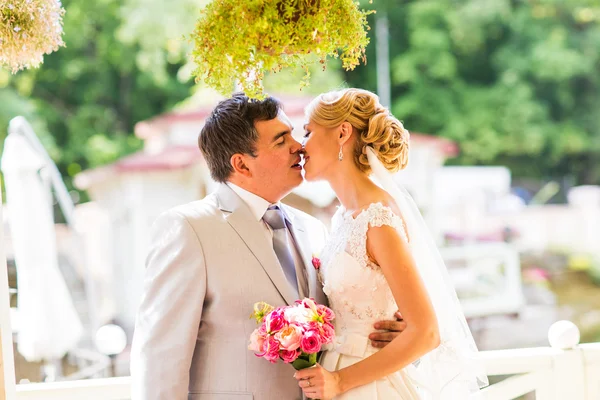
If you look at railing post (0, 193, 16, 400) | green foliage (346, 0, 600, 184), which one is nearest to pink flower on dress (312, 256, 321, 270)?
railing post (0, 193, 16, 400)

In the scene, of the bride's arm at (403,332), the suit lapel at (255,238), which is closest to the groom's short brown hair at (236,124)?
the suit lapel at (255,238)

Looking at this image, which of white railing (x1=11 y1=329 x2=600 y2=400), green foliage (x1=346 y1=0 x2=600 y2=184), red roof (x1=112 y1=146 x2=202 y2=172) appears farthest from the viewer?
green foliage (x1=346 y1=0 x2=600 y2=184)

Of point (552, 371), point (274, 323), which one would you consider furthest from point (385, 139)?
point (552, 371)

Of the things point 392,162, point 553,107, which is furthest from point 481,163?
point 392,162

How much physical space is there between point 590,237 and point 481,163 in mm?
2624

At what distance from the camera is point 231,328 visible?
2.13m

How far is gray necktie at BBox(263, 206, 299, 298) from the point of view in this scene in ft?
7.52

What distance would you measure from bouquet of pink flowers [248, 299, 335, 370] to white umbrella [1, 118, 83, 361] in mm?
3070

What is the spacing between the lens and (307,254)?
238 cm

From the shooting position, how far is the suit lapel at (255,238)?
216cm

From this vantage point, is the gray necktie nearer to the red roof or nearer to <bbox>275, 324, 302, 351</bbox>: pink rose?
<bbox>275, 324, 302, 351</bbox>: pink rose

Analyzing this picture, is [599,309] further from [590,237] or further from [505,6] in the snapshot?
[505,6]

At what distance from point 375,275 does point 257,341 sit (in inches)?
17.4

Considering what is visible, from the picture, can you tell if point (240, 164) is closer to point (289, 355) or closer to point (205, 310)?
point (205, 310)
